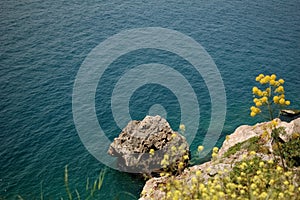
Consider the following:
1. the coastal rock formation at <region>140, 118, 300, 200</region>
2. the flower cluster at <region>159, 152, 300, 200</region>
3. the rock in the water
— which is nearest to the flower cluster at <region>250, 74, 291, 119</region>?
the flower cluster at <region>159, 152, 300, 200</region>

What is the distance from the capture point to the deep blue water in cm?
4491

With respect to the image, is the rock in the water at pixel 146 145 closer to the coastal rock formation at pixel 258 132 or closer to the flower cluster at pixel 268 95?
the coastal rock formation at pixel 258 132

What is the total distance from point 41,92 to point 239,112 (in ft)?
106

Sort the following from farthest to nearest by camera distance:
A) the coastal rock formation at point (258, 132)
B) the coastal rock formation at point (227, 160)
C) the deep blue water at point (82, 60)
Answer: the deep blue water at point (82, 60) → the coastal rock formation at point (258, 132) → the coastal rock formation at point (227, 160)

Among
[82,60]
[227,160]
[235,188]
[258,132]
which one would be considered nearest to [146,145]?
[258,132]

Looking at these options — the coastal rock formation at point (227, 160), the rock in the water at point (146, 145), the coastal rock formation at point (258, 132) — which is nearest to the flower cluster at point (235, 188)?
the coastal rock formation at point (227, 160)

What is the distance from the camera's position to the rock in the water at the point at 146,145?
142ft

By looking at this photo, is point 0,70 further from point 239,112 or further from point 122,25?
point 239,112

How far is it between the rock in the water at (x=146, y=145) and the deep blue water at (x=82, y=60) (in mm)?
1957

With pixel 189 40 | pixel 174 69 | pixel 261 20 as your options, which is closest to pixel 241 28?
pixel 261 20

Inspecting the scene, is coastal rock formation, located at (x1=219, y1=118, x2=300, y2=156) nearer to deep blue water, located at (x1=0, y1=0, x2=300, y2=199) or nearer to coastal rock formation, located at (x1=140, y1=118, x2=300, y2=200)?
coastal rock formation, located at (x1=140, y1=118, x2=300, y2=200)

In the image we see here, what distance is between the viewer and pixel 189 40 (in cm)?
7338

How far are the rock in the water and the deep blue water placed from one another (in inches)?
77.0

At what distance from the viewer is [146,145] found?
43750 millimetres
